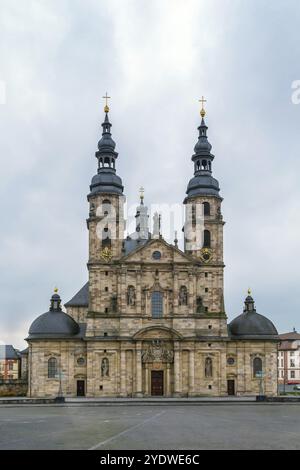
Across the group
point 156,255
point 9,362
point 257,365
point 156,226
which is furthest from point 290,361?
point 156,255

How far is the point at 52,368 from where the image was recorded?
2832 inches

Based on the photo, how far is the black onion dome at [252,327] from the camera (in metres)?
73.8

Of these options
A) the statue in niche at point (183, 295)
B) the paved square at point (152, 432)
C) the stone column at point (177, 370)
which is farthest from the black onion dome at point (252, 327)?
the paved square at point (152, 432)

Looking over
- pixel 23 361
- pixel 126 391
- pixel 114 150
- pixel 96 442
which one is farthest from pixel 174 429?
pixel 23 361

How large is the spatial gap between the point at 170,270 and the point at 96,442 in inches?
1848

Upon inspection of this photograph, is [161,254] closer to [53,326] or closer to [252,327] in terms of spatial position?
[252,327]

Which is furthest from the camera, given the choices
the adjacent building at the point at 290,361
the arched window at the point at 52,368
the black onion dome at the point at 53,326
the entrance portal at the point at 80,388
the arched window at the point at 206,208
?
the adjacent building at the point at 290,361

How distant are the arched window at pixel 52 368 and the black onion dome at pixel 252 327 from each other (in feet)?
62.9

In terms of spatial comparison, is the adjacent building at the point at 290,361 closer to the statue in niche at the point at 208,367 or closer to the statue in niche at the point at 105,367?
the statue in niche at the point at 208,367

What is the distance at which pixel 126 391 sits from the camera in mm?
70062

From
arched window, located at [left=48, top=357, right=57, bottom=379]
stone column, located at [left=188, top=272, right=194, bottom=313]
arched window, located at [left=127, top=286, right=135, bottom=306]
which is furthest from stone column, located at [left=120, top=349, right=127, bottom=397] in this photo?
stone column, located at [left=188, top=272, right=194, bottom=313]

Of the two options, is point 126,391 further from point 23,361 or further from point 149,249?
point 23,361

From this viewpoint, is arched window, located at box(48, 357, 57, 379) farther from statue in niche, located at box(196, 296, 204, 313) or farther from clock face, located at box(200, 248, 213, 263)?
clock face, located at box(200, 248, 213, 263)

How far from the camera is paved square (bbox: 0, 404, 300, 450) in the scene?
81.4ft
